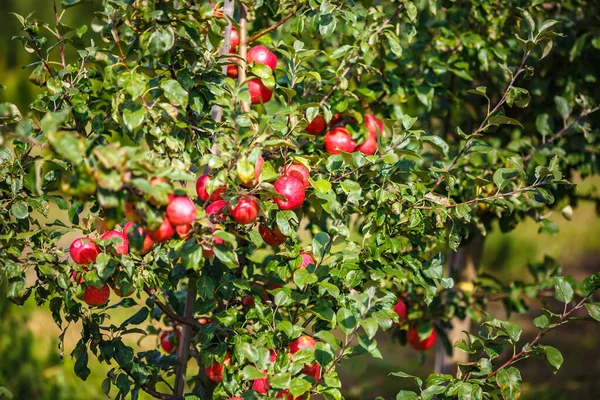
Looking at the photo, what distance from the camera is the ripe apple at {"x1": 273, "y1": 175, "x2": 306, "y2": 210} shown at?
1.13m

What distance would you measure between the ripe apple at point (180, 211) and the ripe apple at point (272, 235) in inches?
13.3

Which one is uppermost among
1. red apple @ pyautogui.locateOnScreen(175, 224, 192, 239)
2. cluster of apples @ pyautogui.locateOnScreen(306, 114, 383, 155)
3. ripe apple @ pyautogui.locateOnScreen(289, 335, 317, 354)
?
red apple @ pyautogui.locateOnScreen(175, 224, 192, 239)

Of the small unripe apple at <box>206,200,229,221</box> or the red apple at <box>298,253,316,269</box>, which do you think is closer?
the small unripe apple at <box>206,200,229,221</box>

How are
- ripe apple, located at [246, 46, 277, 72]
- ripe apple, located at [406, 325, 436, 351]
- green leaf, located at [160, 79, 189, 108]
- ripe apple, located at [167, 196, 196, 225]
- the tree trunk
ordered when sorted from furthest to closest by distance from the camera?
the tree trunk → ripe apple, located at [406, 325, 436, 351] → ripe apple, located at [246, 46, 277, 72] → green leaf, located at [160, 79, 189, 108] → ripe apple, located at [167, 196, 196, 225]

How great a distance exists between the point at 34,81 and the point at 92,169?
0.56 meters

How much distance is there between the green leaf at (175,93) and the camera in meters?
1.06

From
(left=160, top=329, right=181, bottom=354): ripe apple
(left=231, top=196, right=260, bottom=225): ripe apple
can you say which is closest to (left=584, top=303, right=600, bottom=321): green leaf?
(left=231, top=196, right=260, bottom=225): ripe apple

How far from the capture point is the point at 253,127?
4.12 feet

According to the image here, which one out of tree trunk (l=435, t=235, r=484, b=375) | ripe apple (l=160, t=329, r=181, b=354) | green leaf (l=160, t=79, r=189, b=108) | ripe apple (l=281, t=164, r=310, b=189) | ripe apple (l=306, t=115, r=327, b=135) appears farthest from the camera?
tree trunk (l=435, t=235, r=484, b=375)

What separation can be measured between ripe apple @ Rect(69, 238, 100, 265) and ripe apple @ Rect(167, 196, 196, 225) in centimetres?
29

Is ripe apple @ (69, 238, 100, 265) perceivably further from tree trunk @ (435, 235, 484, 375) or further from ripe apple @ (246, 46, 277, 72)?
tree trunk @ (435, 235, 484, 375)

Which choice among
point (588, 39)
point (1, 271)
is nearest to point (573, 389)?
point (588, 39)

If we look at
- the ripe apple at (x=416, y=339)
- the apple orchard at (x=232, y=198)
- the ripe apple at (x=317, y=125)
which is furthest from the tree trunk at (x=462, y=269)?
the ripe apple at (x=317, y=125)

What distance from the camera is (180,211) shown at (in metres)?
0.93
